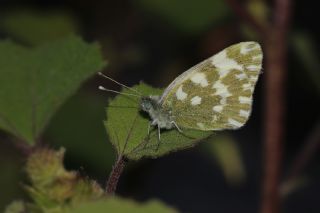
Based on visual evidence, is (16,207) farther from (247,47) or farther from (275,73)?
(275,73)

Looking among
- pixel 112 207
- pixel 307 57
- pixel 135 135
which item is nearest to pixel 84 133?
pixel 307 57

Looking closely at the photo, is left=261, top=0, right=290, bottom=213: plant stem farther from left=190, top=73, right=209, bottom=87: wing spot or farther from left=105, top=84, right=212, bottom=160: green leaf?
left=105, top=84, right=212, bottom=160: green leaf

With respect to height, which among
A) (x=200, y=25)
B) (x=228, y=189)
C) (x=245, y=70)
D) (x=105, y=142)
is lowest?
(x=228, y=189)

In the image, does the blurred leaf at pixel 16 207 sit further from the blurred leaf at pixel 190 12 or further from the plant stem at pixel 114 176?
the blurred leaf at pixel 190 12

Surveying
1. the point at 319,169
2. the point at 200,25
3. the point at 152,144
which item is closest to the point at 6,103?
the point at 152,144

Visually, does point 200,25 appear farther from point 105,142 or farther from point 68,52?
point 68,52

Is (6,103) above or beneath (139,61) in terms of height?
above

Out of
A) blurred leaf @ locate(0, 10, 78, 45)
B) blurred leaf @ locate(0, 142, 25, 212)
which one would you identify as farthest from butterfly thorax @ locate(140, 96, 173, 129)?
blurred leaf @ locate(0, 10, 78, 45)
